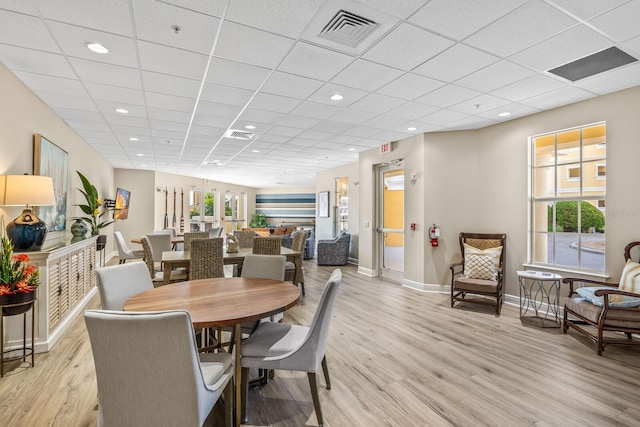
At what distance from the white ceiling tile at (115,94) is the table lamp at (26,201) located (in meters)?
1.18

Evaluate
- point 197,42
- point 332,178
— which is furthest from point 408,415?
point 332,178

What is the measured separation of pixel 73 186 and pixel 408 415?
6.21m

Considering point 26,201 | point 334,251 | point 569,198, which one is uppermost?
point 569,198

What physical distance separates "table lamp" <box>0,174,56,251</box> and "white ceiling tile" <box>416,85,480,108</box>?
13.3 ft

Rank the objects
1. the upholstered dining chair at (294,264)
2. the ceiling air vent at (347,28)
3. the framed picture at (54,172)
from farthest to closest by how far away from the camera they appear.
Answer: the upholstered dining chair at (294,264), the framed picture at (54,172), the ceiling air vent at (347,28)

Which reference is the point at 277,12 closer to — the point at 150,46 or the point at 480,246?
the point at 150,46

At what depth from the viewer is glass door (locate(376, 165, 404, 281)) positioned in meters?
6.57

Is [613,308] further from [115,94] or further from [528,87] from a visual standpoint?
[115,94]

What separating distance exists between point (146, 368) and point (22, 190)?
253cm

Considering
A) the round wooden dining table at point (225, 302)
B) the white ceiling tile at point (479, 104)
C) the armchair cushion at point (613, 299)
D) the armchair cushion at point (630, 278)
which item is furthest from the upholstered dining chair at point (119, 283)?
the armchair cushion at point (630, 278)

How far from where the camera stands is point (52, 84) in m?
3.48

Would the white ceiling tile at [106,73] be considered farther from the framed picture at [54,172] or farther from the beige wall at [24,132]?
the framed picture at [54,172]

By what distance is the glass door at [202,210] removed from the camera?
39.3 feet

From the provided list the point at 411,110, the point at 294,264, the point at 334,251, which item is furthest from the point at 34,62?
the point at 334,251
